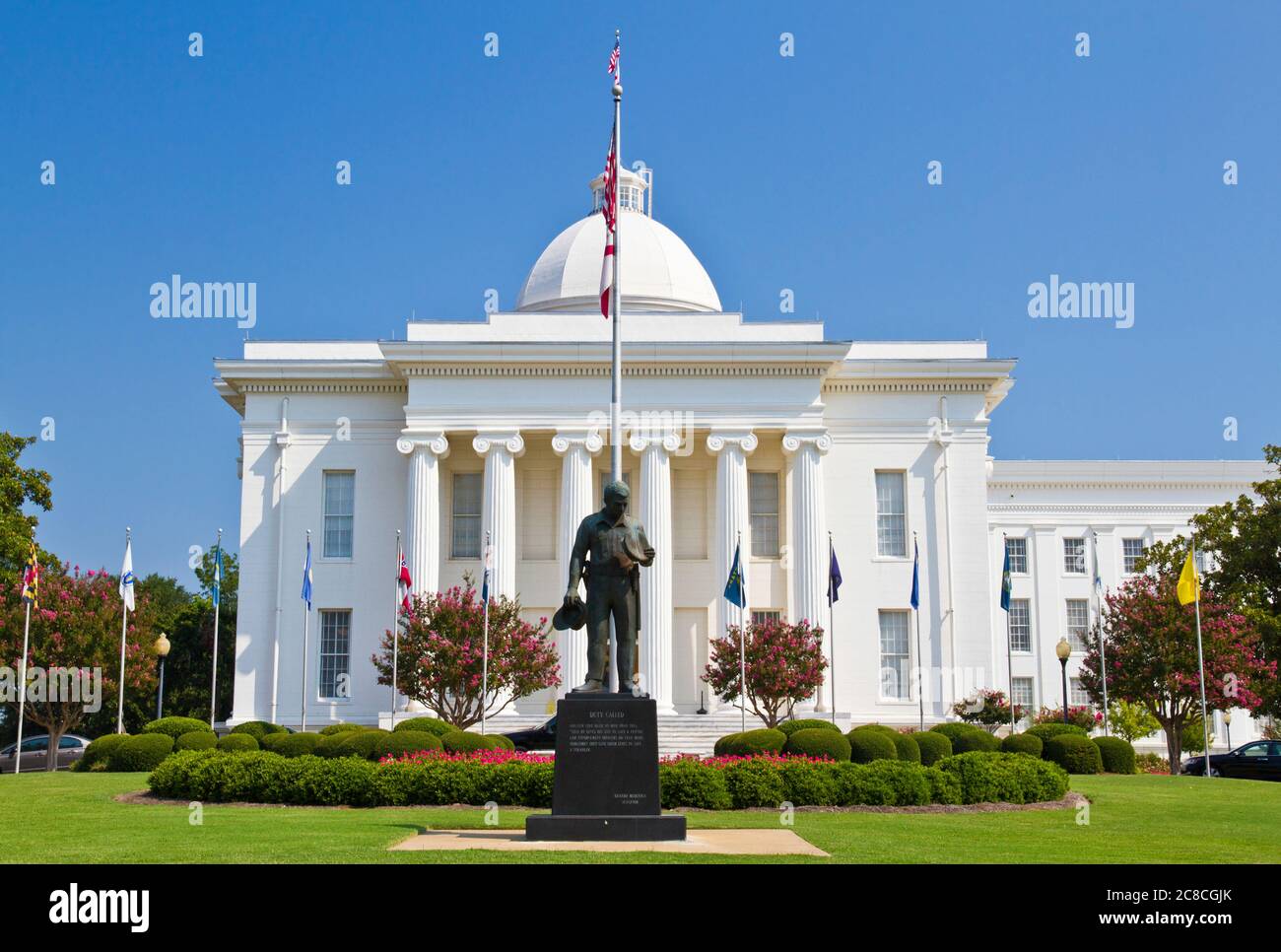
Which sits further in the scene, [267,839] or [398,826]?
[398,826]

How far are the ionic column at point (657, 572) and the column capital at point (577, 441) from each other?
45.5 inches

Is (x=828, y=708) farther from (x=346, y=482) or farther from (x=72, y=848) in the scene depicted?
(x=72, y=848)

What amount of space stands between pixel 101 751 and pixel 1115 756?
25.3 meters

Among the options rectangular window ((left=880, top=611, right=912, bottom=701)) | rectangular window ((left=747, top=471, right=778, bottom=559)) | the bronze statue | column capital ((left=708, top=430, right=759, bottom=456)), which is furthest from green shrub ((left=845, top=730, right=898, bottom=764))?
rectangular window ((left=747, top=471, right=778, bottom=559))

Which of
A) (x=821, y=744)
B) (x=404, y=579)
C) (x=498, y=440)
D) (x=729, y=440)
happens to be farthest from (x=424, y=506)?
(x=821, y=744)

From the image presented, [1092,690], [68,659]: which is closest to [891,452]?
[1092,690]

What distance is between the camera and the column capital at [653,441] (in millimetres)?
45344

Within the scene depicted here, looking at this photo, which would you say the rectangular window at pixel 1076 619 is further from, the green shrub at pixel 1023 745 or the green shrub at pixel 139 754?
the green shrub at pixel 139 754

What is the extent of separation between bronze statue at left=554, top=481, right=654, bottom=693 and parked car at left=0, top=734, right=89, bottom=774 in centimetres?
2986

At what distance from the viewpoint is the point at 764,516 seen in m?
47.8

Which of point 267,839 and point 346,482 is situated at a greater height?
point 346,482

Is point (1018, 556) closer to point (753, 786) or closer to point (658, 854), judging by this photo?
point (753, 786)

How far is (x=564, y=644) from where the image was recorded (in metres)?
45.7
